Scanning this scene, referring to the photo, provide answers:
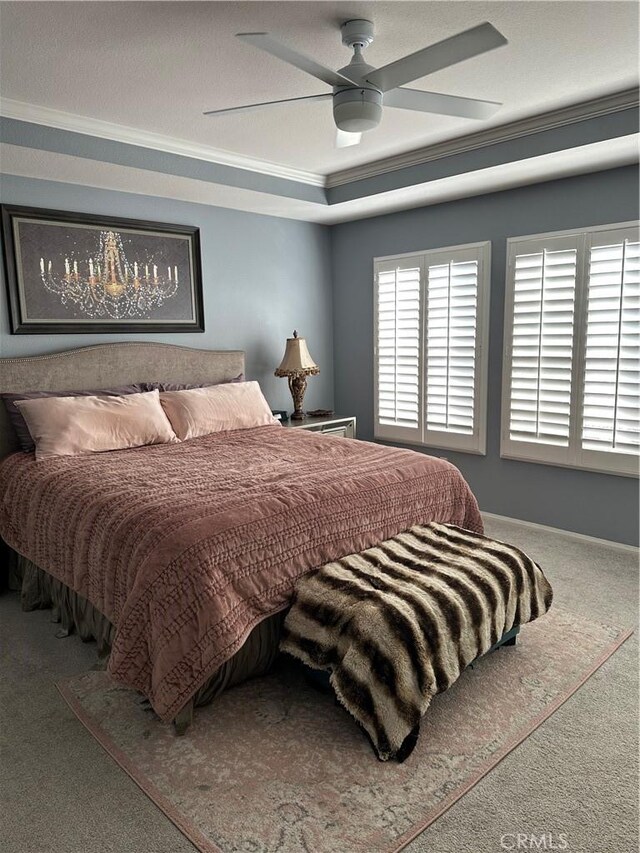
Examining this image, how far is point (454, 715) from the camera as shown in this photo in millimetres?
2236

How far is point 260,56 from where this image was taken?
2480 millimetres

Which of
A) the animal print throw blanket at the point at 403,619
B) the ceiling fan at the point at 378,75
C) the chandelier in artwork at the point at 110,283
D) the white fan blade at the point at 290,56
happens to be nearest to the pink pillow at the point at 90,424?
the chandelier in artwork at the point at 110,283

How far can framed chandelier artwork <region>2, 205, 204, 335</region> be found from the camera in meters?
3.63

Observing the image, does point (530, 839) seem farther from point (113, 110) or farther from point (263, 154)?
point (263, 154)

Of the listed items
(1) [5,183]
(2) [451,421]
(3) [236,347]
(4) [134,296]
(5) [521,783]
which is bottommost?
(5) [521,783]

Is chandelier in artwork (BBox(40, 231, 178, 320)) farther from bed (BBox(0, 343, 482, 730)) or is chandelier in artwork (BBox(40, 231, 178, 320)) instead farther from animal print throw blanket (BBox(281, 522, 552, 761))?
animal print throw blanket (BBox(281, 522, 552, 761))

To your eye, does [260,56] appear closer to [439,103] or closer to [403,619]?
[439,103]

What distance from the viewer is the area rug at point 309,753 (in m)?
1.74

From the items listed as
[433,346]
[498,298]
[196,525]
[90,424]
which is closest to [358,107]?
[196,525]

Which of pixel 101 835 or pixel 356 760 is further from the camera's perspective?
pixel 356 760

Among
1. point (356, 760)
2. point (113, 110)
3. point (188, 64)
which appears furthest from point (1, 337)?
point (356, 760)

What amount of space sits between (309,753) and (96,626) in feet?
3.78

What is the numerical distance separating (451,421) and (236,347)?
70.7 inches

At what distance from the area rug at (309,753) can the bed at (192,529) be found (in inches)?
5.8
